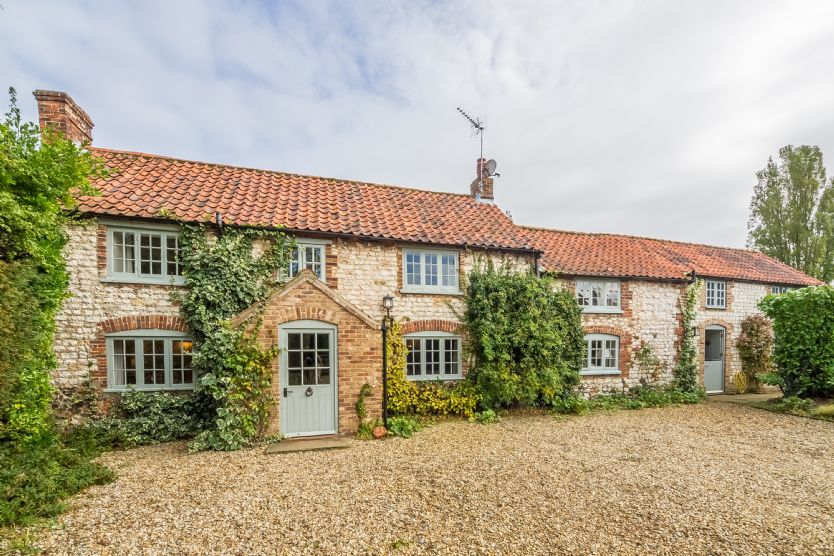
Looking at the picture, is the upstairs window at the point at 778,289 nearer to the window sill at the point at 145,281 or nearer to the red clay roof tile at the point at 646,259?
the red clay roof tile at the point at 646,259

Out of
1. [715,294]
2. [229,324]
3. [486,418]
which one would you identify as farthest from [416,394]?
[715,294]

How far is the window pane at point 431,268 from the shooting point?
11258 millimetres

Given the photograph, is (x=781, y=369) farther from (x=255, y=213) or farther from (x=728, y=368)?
(x=255, y=213)

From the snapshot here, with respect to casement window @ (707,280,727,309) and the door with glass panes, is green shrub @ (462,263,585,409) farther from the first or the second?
casement window @ (707,280,727,309)

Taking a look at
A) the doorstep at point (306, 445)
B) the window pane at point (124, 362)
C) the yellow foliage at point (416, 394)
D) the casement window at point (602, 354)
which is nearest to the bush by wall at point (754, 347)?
the casement window at point (602, 354)

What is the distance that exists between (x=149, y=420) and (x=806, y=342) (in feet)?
66.1

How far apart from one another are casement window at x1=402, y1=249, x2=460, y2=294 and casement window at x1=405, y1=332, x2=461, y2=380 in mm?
1414

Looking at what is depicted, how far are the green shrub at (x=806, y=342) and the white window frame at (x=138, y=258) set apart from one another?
64.5ft

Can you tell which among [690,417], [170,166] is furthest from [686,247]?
[170,166]

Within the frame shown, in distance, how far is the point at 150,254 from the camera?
897 centimetres

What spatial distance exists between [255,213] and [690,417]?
14.5m

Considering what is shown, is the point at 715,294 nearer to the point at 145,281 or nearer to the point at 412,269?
the point at 412,269

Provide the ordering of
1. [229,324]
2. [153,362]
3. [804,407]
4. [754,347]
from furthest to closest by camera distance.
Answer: [754,347] < [804,407] < [153,362] < [229,324]

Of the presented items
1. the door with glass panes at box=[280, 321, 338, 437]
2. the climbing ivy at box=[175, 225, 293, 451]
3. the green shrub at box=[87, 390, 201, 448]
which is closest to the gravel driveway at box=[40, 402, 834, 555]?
the green shrub at box=[87, 390, 201, 448]
